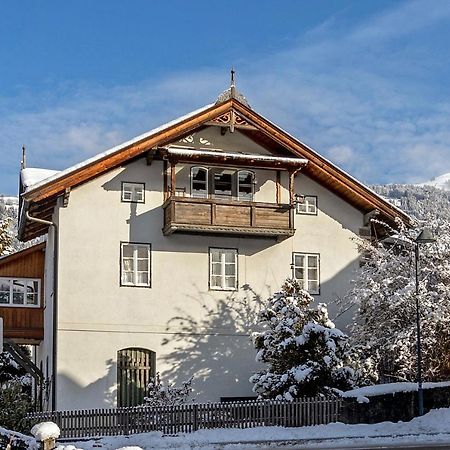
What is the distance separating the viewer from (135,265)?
32.4 m

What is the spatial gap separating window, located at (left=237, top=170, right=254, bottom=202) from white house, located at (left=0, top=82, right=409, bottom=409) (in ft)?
0.13

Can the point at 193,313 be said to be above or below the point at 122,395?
above

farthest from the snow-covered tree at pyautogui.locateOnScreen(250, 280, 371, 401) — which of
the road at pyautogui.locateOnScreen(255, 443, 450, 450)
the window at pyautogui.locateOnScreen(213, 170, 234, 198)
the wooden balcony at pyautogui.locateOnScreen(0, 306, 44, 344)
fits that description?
the wooden balcony at pyautogui.locateOnScreen(0, 306, 44, 344)

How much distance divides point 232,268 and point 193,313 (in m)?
2.46

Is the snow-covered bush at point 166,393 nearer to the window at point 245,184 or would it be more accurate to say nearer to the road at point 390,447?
the road at point 390,447

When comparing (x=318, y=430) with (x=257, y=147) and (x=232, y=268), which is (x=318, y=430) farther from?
(x=257, y=147)

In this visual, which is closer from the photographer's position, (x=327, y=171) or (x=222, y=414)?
(x=222, y=414)

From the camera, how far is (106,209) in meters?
32.2

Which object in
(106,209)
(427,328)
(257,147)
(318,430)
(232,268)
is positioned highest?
(257,147)

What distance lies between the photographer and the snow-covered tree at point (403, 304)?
3097cm

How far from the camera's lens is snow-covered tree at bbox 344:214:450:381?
1219 inches

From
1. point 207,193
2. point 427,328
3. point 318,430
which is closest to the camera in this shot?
point 318,430

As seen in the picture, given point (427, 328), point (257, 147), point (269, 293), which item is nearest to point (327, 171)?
point (257, 147)

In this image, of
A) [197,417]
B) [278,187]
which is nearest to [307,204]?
[278,187]
